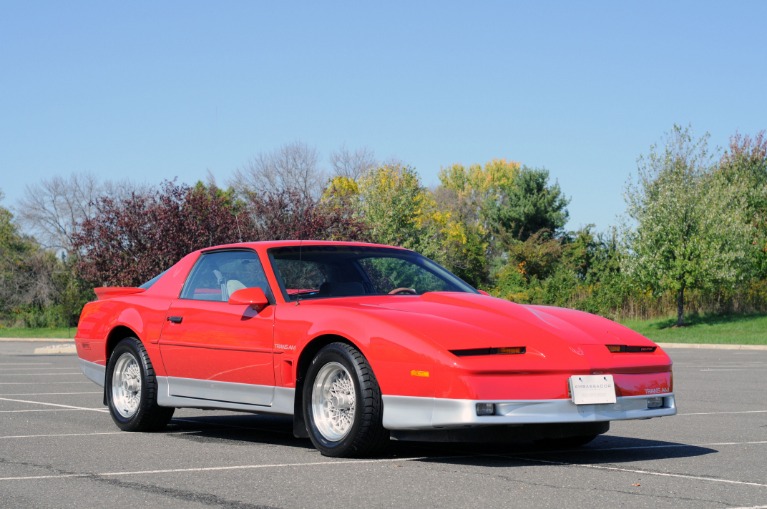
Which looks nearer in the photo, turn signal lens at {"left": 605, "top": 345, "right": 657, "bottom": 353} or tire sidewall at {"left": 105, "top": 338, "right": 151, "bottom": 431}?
turn signal lens at {"left": 605, "top": 345, "right": 657, "bottom": 353}

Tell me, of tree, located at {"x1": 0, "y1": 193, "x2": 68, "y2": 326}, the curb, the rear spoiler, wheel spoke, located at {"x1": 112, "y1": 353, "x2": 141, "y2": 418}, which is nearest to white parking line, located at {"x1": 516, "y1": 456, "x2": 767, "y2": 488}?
wheel spoke, located at {"x1": 112, "y1": 353, "x2": 141, "y2": 418}

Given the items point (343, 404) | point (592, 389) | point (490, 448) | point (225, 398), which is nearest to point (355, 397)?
point (343, 404)

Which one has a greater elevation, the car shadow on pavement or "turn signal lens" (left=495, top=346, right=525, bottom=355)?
"turn signal lens" (left=495, top=346, right=525, bottom=355)

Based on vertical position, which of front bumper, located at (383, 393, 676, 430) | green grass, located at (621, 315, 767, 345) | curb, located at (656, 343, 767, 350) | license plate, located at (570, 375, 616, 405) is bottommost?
curb, located at (656, 343, 767, 350)

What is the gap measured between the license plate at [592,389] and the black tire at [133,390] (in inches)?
147

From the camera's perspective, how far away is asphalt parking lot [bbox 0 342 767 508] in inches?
211

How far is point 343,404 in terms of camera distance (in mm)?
6949

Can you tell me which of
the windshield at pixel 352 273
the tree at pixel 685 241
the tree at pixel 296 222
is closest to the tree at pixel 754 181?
the tree at pixel 685 241

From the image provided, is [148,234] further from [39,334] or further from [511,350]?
[511,350]

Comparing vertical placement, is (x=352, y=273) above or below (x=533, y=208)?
below

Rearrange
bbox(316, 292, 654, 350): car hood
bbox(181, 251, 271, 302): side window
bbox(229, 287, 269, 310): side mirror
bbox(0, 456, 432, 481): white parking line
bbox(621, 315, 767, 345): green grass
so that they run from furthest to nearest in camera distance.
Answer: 1. bbox(621, 315, 767, 345): green grass
2. bbox(181, 251, 271, 302): side window
3. bbox(229, 287, 269, 310): side mirror
4. bbox(316, 292, 654, 350): car hood
5. bbox(0, 456, 432, 481): white parking line

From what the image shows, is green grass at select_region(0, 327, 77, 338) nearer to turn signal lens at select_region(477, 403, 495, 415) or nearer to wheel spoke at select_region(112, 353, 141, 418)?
wheel spoke at select_region(112, 353, 141, 418)

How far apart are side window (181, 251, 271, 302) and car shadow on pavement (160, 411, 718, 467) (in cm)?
113

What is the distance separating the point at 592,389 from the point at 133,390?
→ 13.7 ft
